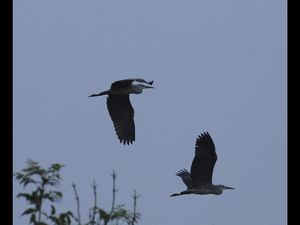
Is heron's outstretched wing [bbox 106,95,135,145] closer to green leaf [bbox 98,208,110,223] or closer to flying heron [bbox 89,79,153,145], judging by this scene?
flying heron [bbox 89,79,153,145]

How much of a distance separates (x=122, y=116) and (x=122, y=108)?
0.17m

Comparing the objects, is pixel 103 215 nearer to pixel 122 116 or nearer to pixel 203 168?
pixel 203 168

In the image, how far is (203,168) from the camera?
13.5 metres

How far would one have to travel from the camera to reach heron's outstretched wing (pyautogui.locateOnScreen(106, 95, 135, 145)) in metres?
15.5

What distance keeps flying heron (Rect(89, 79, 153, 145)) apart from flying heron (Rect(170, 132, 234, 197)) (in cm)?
192

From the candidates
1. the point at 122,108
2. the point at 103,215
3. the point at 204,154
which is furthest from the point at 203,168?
the point at 103,215

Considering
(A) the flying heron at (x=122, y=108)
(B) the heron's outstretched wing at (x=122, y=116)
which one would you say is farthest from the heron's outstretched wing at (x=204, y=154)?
(B) the heron's outstretched wing at (x=122, y=116)

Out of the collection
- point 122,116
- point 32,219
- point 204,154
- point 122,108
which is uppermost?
point 122,108

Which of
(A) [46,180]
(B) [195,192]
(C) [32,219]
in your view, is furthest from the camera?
(B) [195,192]

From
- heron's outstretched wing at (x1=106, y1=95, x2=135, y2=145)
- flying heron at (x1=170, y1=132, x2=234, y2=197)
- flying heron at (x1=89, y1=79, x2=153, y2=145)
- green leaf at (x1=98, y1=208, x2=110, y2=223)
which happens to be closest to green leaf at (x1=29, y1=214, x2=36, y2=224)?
green leaf at (x1=98, y1=208, x2=110, y2=223)
